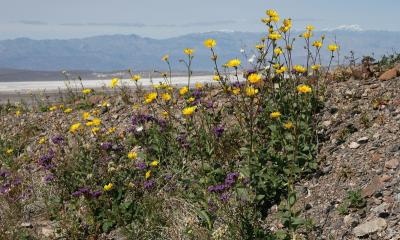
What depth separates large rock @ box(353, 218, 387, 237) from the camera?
15.3 ft

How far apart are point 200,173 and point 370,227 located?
8.21 feet

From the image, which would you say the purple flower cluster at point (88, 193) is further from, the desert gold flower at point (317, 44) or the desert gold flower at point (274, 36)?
the desert gold flower at point (317, 44)

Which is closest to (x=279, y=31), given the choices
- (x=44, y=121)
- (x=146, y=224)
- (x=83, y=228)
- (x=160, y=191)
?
(x=160, y=191)

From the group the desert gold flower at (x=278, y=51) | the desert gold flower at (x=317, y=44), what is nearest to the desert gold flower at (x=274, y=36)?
the desert gold flower at (x=278, y=51)

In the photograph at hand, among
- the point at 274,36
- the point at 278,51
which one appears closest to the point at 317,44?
the point at 278,51

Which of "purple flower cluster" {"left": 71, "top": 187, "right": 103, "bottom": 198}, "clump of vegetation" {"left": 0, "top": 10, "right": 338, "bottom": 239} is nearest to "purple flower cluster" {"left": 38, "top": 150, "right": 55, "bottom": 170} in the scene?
"clump of vegetation" {"left": 0, "top": 10, "right": 338, "bottom": 239}

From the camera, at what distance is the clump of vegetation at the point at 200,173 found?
5.66m

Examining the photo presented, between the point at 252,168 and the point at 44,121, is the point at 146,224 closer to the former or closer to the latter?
the point at 252,168

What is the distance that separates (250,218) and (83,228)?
248 cm

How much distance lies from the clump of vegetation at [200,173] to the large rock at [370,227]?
0.54 meters

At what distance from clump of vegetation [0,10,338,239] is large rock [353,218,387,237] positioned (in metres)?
0.54

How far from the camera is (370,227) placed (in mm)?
4711

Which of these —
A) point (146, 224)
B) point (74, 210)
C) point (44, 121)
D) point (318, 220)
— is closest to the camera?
point (318, 220)

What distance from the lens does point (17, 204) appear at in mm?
7484
